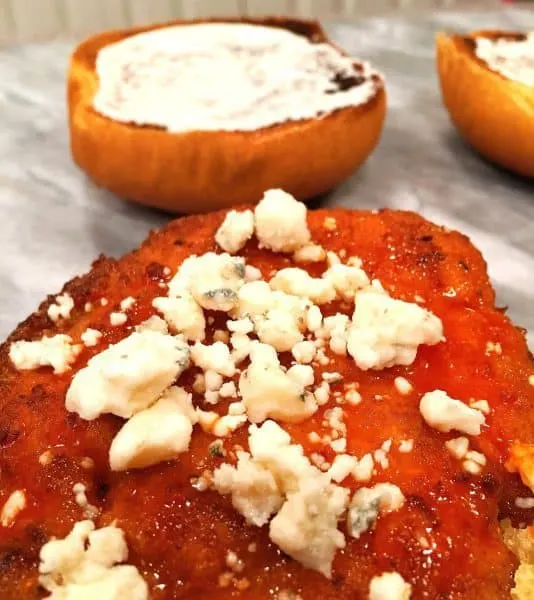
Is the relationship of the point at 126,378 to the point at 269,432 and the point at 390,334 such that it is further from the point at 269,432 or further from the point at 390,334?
the point at 390,334

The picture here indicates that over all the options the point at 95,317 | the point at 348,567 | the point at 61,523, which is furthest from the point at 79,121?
the point at 348,567

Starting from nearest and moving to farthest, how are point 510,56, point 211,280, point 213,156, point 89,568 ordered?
point 89,568, point 211,280, point 213,156, point 510,56

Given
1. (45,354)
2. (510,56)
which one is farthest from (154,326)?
(510,56)

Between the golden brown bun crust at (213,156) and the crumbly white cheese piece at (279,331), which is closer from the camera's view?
the crumbly white cheese piece at (279,331)

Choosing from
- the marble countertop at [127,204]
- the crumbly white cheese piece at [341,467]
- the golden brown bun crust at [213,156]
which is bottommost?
the marble countertop at [127,204]

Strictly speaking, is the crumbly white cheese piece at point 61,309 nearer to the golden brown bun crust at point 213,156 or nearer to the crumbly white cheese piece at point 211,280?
the crumbly white cheese piece at point 211,280

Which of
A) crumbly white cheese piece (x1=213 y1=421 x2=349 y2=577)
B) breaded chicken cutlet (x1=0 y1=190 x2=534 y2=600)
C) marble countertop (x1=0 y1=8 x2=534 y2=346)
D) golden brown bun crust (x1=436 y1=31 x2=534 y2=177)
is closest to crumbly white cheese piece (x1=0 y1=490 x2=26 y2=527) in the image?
breaded chicken cutlet (x1=0 y1=190 x2=534 y2=600)

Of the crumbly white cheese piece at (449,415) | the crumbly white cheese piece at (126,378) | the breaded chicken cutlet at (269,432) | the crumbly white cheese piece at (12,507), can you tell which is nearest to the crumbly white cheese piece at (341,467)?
the breaded chicken cutlet at (269,432)
